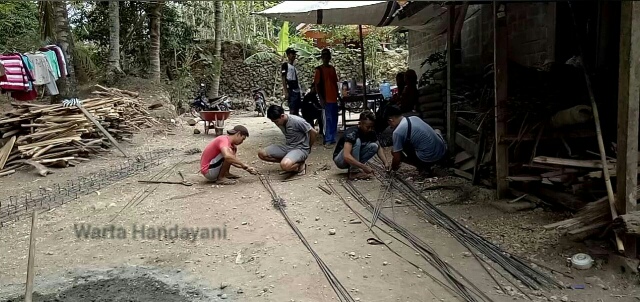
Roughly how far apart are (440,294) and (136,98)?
10.4m

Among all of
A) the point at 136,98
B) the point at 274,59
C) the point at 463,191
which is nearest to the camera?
the point at 463,191

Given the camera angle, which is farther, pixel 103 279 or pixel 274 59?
pixel 274 59

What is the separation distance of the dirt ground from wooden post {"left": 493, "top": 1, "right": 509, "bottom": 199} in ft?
1.87

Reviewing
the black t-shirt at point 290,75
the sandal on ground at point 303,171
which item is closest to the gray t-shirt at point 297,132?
the sandal on ground at point 303,171

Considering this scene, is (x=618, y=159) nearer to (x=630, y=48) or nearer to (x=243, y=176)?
(x=630, y=48)

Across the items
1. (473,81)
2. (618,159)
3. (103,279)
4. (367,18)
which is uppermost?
(367,18)

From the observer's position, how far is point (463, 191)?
557 cm

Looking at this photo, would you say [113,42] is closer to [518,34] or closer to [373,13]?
[373,13]

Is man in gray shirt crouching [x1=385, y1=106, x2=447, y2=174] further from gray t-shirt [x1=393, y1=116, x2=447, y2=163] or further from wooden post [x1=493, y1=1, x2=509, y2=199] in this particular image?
wooden post [x1=493, y1=1, x2=509, y2=199]

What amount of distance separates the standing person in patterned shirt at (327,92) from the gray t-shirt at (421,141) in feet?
8.97

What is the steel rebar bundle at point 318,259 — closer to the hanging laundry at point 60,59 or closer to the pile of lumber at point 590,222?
the pile of lumber at point 590,222

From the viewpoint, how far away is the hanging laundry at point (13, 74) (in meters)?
7.67

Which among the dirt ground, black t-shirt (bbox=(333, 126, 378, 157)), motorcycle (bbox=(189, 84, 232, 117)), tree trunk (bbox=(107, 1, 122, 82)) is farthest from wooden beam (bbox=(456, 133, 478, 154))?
tree trunk (bbox=(107, 1, 122, 82))

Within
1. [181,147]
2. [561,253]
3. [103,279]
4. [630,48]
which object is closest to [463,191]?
[561,253]
